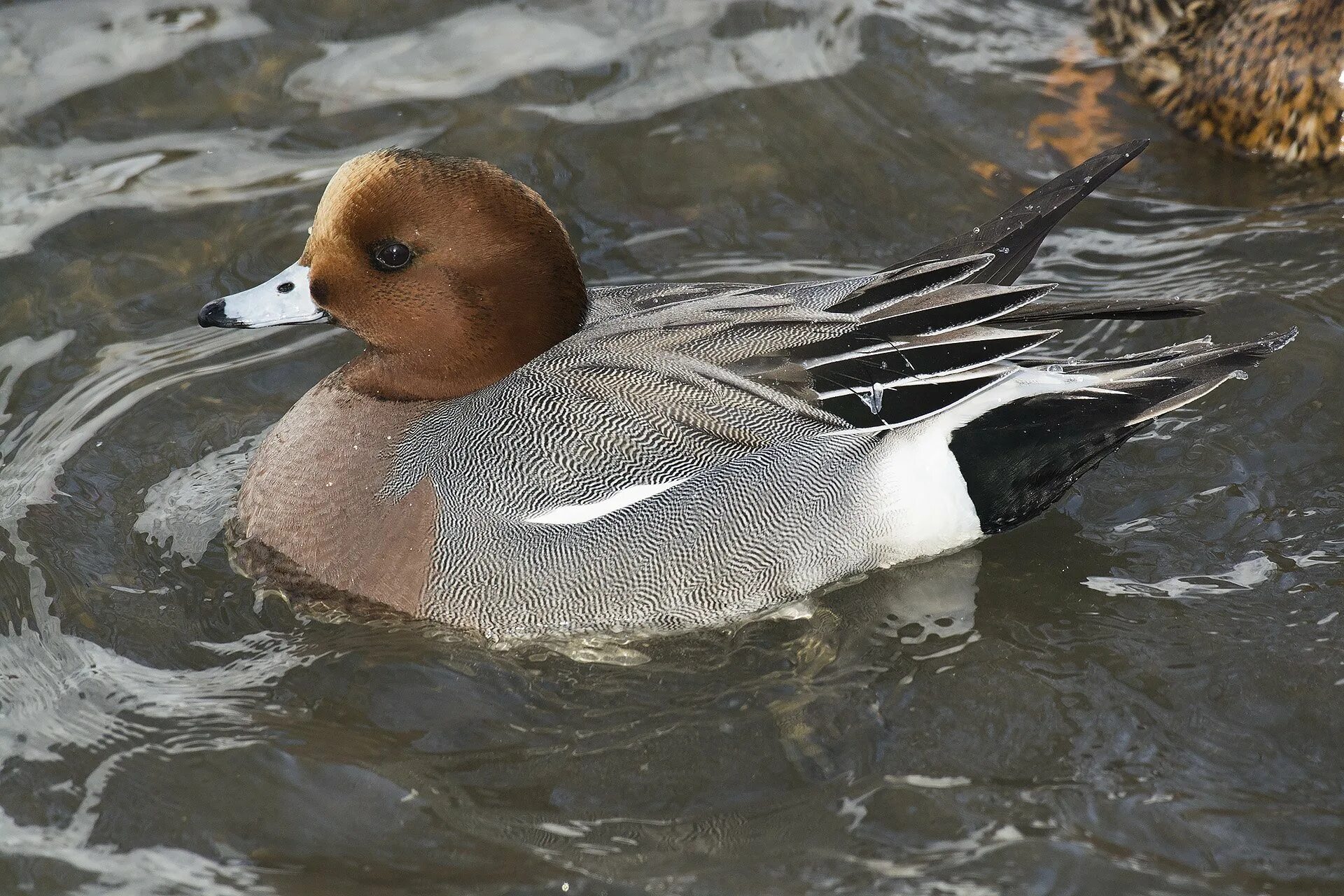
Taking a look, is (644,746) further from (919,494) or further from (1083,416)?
(1083,416)

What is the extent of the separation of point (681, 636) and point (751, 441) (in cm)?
60

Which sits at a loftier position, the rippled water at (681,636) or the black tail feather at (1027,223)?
the black tail feather at (1027,223)

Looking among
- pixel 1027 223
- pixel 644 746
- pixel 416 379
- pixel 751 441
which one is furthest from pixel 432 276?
pixel 1027 223

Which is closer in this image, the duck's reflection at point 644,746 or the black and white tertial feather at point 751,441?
the duck's reflection at point 644,746

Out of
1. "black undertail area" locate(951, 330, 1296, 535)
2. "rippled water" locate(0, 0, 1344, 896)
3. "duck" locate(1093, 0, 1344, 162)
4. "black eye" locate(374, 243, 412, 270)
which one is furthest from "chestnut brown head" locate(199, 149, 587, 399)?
"duck" locate(1093, 0, 1344, 162)

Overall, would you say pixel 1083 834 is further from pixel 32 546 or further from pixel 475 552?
pixel 32 546

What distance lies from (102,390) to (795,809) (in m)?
2.93

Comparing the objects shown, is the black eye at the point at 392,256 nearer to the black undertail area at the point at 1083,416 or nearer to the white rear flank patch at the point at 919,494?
the white rear flank patch at the point at 919,494

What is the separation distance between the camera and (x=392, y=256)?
4.19 metres

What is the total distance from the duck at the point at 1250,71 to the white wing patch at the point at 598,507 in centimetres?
343

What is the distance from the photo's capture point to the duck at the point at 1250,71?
19.9 feet

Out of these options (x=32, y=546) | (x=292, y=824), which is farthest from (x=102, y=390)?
(x=292, y=824)

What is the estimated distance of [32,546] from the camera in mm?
4523

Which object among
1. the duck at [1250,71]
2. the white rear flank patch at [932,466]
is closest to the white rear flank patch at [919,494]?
the white rear flank patch at [932,466]
